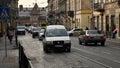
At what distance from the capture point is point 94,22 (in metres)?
70.6

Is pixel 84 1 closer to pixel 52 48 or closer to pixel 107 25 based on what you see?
pixel 107 25

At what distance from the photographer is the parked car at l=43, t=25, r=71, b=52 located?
2705 centimetres

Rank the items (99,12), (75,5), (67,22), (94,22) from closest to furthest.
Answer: (99,12) < (94,22) < (75,5) < (67,22)

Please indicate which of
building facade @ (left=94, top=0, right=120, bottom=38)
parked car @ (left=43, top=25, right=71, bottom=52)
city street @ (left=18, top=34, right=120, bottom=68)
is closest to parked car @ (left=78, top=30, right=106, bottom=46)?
parked car @ (left=43, top=25, right=71, bottom=52)

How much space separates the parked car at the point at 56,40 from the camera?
1065 inches

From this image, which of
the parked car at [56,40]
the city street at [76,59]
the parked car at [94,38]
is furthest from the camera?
the parked car at [94,38]

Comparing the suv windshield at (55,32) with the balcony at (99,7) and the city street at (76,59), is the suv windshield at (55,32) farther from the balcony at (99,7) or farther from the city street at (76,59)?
the balcony at (99,7)

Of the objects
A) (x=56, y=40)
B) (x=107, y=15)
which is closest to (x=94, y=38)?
(x=56, y=40)

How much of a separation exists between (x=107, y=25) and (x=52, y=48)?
1318 inches

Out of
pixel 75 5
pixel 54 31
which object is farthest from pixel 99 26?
pixel 54 31

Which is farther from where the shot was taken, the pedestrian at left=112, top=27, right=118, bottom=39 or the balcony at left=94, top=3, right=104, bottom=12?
the balcony at left=94, top=3, right=104, bottom=12

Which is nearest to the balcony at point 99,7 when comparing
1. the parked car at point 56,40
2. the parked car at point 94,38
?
the parked car at point 94,38

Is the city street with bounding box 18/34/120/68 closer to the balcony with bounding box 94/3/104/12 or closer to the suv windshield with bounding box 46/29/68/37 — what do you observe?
the suv windshield with bounding box 46/29/68/37

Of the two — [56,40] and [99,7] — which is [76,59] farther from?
[99,7]
